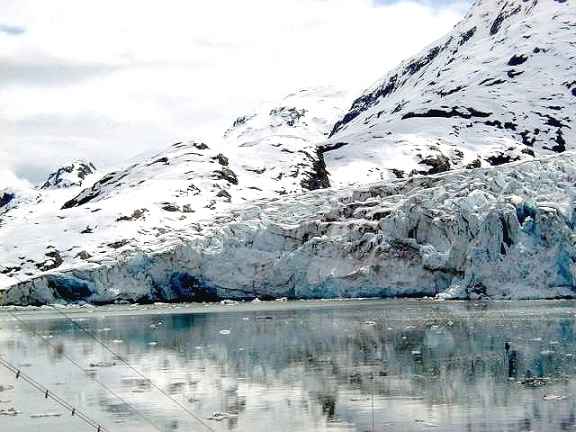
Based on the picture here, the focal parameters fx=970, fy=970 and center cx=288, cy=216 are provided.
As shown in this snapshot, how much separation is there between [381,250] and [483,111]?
66108mm

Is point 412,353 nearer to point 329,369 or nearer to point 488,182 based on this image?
point 329,369

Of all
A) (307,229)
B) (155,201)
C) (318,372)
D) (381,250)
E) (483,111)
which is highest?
(483,111)

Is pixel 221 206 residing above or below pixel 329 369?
above

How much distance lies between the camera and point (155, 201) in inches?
3602

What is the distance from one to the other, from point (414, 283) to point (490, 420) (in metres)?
46.4

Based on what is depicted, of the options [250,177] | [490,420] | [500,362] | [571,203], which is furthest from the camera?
[250,177]

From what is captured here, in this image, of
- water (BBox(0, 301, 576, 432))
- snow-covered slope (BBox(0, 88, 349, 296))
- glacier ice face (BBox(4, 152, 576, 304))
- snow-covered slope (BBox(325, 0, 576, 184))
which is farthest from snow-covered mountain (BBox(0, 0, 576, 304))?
water (BBox(0, 301, 576, 432))

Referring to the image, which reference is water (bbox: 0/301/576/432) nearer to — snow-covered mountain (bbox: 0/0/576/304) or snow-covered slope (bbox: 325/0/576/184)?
snow-covered mountain (bbox: 0/0/576/304)

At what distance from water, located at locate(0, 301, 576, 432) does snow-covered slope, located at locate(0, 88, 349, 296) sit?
80.5 ft

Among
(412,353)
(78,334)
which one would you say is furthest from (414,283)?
(412,353)

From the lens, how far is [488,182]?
69.4 m

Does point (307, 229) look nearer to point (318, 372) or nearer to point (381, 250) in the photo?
point (381, 250)

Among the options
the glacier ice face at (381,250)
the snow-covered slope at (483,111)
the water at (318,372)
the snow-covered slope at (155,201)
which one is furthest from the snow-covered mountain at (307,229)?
the water at (318,372)

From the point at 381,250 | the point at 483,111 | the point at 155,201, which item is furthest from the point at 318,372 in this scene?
the point at 483,111
